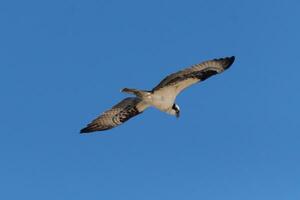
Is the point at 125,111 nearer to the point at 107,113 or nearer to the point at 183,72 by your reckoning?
the point at 107,113

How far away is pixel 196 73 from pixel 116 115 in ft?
14.7

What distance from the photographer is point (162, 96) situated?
3378 centimetres

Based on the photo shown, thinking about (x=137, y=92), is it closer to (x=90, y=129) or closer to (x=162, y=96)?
(x=162, y=96)

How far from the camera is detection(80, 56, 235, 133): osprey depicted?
33.0 metres

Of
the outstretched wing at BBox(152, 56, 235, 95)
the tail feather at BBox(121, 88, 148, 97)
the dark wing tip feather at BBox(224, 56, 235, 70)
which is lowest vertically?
the tail feather at BBox(121, 88, 148, 97)

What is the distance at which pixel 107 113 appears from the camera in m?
35.8

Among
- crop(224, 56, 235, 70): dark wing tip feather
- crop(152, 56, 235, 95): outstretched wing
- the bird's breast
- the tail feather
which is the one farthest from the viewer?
the bird's breast

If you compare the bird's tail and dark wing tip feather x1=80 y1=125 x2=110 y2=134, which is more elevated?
dark wing tip feather x1=80 y1=125 x2=110 y2=134

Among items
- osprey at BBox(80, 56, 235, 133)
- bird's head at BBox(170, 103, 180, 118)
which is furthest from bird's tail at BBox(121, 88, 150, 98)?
bird's head at BBox(170, 103, 180, 118)

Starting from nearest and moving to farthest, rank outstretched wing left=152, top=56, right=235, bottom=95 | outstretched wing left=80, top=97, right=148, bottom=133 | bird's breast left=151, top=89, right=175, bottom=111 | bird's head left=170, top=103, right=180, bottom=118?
outstretched wing left=152, top=56, right=235, bottom=95, bird's breast left=151, top=89, right=175, bottom=111, bird's head left=170, top=103, right=180, bottom=118, outstretched wing left=80, top=97, right=148, bottom=133

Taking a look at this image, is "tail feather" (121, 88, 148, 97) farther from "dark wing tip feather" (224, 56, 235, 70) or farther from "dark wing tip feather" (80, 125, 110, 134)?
"dark wing tip feather" (80, 125, 110, 134)

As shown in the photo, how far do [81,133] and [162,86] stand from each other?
4329 mm

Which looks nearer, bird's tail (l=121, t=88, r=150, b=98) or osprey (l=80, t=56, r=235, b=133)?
bird's tail (l=121, t=88, r=150, b=98)

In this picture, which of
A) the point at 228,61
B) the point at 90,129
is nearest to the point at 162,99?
the point at 228,61
